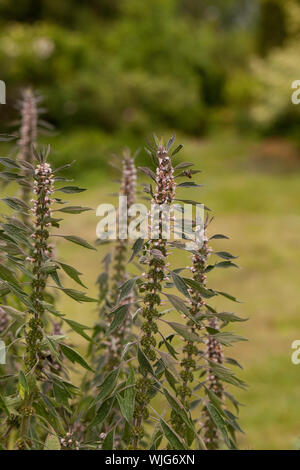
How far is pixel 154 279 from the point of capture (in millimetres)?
1217

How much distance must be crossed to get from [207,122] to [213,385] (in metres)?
17.2

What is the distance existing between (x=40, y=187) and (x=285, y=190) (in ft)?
38.3

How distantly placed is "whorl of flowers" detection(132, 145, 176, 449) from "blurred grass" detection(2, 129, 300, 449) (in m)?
0.41

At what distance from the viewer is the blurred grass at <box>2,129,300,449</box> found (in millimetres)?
4902

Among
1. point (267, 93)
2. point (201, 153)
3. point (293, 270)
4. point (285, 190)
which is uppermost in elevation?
point (267, 93)

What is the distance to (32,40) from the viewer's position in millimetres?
13891

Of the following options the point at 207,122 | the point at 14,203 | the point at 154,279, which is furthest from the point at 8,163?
the point at 207,122

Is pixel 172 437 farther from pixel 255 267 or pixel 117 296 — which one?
pixel 255 267

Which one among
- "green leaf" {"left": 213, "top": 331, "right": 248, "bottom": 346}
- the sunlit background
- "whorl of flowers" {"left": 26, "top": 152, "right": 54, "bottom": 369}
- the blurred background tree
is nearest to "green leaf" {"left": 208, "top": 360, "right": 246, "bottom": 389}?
"green leaf" {"left": 213, "top": 331, "right": 248, "bottom": 346}

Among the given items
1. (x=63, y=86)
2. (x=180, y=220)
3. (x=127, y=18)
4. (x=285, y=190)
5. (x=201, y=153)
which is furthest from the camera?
(x=127, y=18)

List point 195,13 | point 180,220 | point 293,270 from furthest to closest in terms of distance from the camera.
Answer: point 195,13
point 293,270
point 180,220

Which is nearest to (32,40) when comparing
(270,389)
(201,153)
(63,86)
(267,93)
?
(63,86)

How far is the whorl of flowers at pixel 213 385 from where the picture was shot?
147cm

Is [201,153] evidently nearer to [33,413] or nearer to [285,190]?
[285,190]
